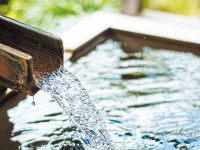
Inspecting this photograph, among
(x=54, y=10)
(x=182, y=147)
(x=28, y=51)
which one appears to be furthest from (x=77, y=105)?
(x=54, y=10)

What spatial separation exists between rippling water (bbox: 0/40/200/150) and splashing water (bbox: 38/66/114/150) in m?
0.18

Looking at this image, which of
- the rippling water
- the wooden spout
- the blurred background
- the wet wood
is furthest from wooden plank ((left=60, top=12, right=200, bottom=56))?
the wooden spout

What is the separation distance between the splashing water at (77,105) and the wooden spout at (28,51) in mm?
108

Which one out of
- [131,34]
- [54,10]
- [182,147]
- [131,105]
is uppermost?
[54,10]

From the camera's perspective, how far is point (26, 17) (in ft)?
19.7

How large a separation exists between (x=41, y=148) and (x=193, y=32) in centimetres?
297

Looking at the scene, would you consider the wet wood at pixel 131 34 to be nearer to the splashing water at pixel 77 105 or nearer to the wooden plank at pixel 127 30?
the wooden plank at pixel 127 30

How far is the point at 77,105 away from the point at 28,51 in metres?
0.63

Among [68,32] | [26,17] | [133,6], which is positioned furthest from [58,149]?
[26,17]

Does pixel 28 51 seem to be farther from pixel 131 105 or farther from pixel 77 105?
pixel 131 105

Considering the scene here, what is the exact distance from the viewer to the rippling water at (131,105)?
2.61 meters

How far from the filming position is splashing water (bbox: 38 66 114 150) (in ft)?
7.67

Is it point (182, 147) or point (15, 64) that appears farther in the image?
point (182, 147)

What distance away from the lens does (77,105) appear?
2404 millimetres
